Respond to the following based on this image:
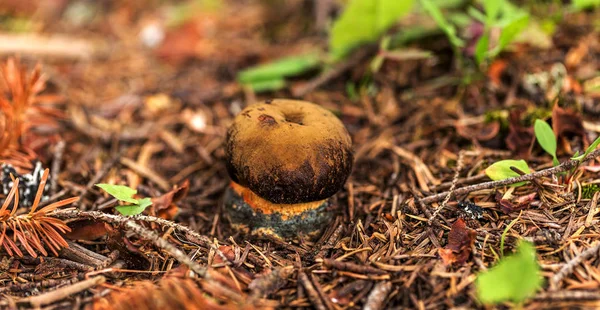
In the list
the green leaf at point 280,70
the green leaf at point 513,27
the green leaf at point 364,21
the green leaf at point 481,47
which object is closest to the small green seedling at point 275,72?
the green leaf at point 280,70

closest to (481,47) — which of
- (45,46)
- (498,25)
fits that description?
A: (498,25)

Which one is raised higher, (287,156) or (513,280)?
(287,156)

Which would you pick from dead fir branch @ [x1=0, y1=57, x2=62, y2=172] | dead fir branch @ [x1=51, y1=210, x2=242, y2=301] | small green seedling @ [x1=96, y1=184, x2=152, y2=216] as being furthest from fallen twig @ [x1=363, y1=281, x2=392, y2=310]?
dead fir branch @ [x1=0, y1=57, x2=62, y2=172]

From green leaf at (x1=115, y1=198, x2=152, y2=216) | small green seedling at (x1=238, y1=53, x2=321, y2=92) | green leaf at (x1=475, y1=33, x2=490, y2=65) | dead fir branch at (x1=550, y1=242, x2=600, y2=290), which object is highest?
green leaf at (x1=475, y1=33, x2=490, y2=65)

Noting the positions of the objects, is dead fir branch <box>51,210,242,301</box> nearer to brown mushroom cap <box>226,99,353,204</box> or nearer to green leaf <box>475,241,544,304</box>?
brown mushroom cap <box>226,99,353,204</box>

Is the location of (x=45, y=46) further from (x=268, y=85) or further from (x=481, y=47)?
(x=481, y=47)

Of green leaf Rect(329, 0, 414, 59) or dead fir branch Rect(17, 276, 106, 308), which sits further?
green leaf Rect(329, 0, 414, 59)

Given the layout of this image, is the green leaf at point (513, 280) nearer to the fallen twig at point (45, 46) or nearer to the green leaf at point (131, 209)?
the green leaf at point (131, 209)
